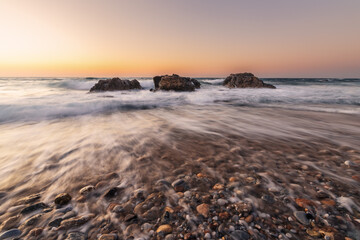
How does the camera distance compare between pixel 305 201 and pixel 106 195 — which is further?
pixel 106 195

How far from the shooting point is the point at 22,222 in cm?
137

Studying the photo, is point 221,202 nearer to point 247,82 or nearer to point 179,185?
point 179,185

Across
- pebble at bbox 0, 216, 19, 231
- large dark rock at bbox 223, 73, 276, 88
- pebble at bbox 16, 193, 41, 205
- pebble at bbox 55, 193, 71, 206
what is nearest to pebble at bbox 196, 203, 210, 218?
pebble at bbox 55, 193, 71, 206

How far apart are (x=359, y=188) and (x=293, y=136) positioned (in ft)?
6.35

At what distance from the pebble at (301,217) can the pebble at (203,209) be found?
2.39 ft

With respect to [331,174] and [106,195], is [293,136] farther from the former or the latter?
[106,195]

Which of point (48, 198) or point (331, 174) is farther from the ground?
point (331, 174)

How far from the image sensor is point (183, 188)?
5.83 ft

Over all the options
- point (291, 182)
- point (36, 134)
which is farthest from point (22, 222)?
point (36, 134)

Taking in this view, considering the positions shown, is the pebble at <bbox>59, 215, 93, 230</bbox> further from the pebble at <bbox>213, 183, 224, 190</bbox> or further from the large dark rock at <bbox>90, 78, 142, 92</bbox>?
the large dark rock at <bbox>90, 78, 142, 92</bbox>

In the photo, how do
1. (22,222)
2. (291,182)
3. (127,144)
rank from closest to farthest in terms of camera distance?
(22,222), (291,182), (127,144)

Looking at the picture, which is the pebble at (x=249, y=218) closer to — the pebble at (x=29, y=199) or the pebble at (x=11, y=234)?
the pebble at (x=11, y=234)

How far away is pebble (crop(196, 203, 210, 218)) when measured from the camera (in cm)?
140

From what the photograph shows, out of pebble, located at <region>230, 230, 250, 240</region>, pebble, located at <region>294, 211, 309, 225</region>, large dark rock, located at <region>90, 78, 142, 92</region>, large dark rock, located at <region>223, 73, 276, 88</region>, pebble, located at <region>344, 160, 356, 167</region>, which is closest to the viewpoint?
pebble, located at <region>230, 230, 250, 240</region>
